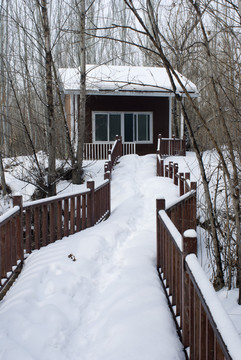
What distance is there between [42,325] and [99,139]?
632 inches

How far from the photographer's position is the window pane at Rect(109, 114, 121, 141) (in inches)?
768

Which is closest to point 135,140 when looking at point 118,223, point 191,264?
point 118,223

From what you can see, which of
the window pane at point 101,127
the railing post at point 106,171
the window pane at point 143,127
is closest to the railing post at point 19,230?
the railing post at point 106,171

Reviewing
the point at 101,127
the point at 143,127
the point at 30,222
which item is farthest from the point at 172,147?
the point at 30,222

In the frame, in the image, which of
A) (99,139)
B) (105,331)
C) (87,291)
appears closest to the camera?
(105,331)

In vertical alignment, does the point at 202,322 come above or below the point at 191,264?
below

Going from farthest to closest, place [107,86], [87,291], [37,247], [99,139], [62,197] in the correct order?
1. [99,139]
2. [107,86]
3. [62,197]
4. [37,247]
5. [87,291]

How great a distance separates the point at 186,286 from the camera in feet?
10.4

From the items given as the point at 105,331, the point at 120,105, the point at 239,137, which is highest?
the point at 120,105

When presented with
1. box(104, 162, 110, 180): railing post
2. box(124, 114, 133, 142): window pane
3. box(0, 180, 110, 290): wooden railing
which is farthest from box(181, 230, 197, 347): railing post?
box(124, 114, 133, 142): window pane

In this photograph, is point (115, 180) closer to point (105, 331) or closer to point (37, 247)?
point (37, 247)

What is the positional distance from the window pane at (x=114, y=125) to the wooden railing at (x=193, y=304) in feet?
47.9

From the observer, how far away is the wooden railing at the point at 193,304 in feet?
6.36

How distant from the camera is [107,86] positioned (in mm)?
17375
